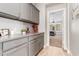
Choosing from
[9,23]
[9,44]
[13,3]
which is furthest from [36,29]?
[9,44]

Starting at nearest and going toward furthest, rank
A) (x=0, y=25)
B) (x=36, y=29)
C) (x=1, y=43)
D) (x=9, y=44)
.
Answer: (x=1, y=43) → (x=9, y=44) → (x=0, y=25) → (x=36, y=29)

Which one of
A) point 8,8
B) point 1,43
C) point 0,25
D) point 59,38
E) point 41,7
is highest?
point 41,7

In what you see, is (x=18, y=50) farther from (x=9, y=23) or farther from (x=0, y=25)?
(x=9, y=23)

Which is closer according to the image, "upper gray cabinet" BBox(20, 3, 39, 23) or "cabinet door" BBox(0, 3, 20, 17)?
"cabinet door" BBox(0, 3, 20, 17)

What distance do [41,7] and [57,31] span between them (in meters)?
2.92

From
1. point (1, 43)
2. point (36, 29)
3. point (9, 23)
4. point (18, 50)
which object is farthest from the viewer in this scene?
point (36, 29)

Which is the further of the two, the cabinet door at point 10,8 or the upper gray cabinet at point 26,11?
the upper gray cabinet at point 26,11

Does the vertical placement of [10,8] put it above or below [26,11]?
below

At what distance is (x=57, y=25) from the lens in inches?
306

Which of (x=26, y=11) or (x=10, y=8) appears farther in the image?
(x=26, y=11)

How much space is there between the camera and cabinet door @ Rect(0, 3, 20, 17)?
207cm

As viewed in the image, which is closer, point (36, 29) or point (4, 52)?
Result: point (4, 52)

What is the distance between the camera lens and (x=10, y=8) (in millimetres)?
2348

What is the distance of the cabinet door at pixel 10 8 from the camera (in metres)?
2.07
